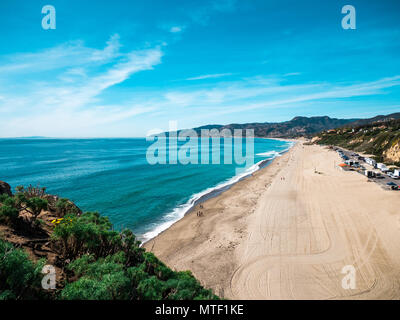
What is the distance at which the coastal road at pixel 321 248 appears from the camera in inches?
392

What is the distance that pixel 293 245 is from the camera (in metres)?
13.8

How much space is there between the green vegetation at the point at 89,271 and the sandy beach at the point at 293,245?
5448mm

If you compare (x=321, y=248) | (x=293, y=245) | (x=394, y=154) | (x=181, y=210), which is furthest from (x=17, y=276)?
(x=394, y=154)

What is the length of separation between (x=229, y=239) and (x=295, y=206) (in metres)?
10.2

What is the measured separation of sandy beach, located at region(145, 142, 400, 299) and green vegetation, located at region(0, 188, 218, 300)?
17.9 ft

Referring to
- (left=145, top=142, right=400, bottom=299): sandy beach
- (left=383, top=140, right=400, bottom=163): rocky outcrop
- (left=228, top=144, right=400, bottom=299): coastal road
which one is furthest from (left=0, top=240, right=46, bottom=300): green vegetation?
(left=383, top=140, right=400, bottom=163): rocky outcrop

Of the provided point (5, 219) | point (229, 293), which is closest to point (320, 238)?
point (229, 293)

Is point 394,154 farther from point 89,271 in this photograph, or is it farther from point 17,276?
point 17,276

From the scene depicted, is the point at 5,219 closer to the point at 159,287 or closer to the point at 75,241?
the point at 75,241

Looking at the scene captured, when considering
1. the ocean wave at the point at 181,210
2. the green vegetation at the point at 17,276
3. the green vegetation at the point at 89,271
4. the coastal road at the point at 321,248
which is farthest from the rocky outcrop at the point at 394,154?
the green vegetation at the point at 17,276

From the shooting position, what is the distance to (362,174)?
31.3m

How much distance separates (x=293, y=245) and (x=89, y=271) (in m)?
13.3

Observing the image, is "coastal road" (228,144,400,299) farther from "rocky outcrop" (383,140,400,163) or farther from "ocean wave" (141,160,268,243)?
"rocky outcrop" (383,140,400,163)

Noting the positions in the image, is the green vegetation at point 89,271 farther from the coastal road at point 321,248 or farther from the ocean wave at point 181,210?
the ocean wave at point 181,210
